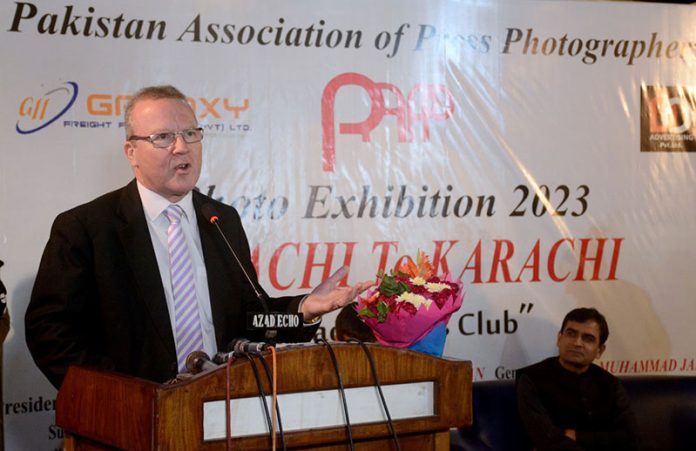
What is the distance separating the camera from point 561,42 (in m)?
4.70

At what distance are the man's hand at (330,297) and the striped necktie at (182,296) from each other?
34 cm

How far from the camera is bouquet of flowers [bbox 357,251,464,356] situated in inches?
120

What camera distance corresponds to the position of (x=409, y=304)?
10.00 feet

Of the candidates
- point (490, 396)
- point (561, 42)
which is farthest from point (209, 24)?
point (490, 396)

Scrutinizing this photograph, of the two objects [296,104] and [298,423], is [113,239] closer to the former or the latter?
[298,423]

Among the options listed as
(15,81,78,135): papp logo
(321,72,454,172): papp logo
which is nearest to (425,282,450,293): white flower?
(321,72,454,172): papp logo

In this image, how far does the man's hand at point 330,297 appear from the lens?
2133 mm

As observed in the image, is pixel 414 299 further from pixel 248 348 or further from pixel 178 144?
pixel 248 348

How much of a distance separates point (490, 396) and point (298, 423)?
264 cm

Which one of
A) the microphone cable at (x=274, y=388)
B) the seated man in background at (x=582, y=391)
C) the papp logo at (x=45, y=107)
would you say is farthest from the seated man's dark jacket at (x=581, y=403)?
the microphone cable at (x=274, y=388)

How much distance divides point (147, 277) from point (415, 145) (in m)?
2.29

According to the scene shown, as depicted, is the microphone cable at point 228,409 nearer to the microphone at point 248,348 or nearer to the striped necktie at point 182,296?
the microphone at point 248,348

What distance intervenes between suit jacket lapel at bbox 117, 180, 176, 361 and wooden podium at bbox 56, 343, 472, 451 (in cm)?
49

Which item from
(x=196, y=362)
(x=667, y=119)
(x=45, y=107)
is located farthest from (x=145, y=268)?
(x=667, y=119)
